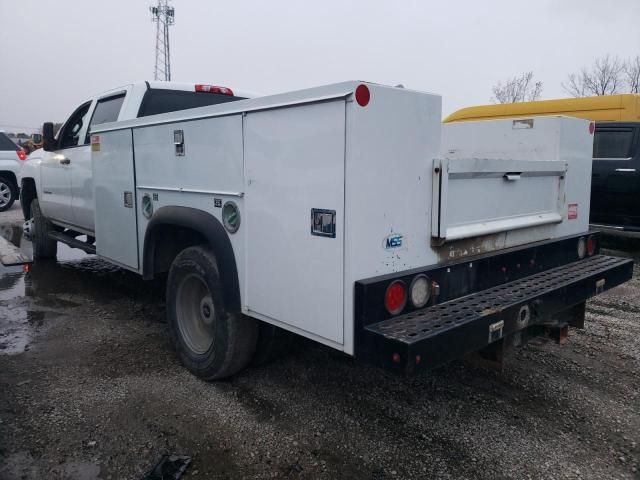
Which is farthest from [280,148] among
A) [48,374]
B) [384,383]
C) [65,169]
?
[65,169]

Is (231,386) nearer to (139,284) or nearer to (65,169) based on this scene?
(139,284)

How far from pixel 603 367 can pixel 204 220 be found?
3172mm

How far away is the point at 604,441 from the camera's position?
3.14 metres

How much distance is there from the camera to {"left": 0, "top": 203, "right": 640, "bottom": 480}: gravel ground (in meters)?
2.90

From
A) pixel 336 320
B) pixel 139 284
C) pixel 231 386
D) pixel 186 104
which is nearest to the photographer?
pixel 336 320

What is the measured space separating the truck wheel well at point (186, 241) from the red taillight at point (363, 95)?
1.30 metres

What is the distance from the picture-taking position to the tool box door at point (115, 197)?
445cm

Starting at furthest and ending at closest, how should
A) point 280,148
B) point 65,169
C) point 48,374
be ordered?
point 65,169, point 48,374, point 280,148

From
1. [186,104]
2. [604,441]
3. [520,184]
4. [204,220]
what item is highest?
[186,104]

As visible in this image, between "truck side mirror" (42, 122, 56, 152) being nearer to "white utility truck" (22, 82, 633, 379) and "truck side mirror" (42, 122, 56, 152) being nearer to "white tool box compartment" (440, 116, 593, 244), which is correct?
"white utility truck" (22, 82, 633, 379)

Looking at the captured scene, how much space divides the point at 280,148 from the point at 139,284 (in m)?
4.45

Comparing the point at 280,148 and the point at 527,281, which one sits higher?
the point at 280,148

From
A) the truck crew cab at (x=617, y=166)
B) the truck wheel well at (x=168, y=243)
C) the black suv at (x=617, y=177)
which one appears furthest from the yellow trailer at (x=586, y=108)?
the truck wheel well at (x=168, y=243)

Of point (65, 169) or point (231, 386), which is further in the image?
point (65, 169)
